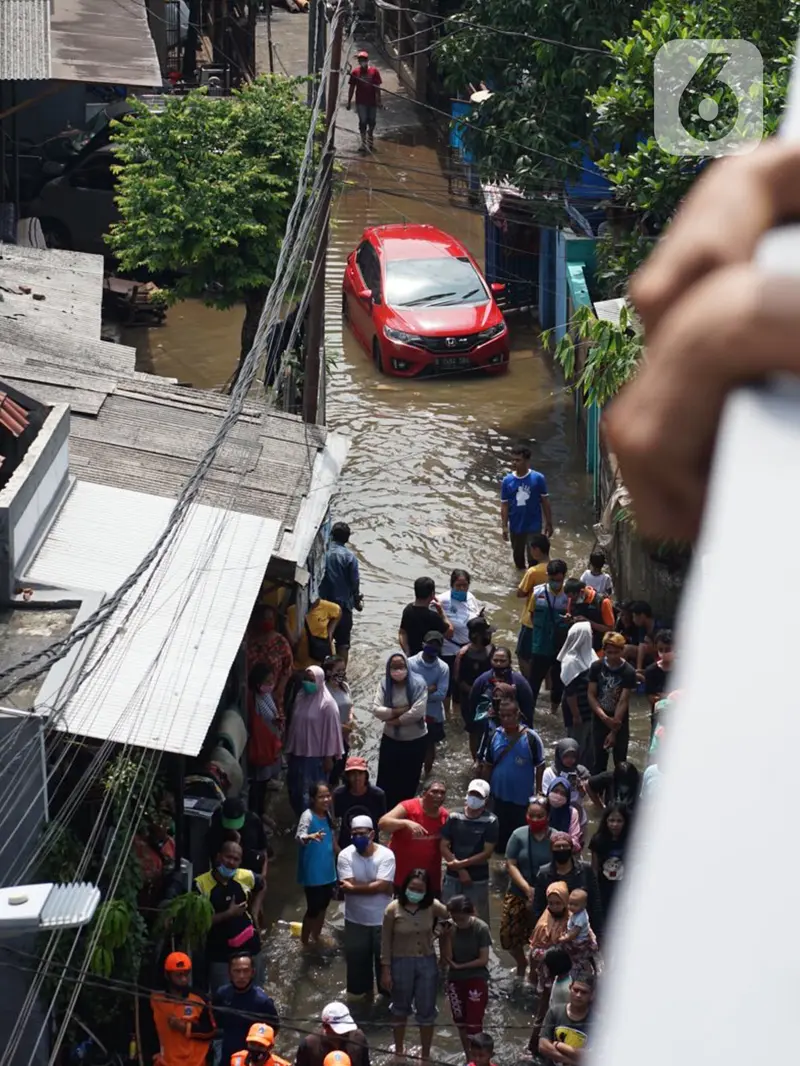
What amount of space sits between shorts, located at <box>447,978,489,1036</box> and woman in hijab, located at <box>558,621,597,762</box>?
3.20 metres

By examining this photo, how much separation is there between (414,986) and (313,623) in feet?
12.7

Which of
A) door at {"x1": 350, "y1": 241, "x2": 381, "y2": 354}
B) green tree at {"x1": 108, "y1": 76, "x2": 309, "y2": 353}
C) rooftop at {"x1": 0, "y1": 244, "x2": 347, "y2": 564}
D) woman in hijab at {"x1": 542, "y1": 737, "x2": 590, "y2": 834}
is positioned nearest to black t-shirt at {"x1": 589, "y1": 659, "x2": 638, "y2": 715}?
woman in hijab at {"x1": 542, "y1": 737, "x2": 590, "y2": 834}

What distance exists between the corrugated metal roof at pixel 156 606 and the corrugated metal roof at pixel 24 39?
7181mm

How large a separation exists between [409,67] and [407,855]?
29453 mm

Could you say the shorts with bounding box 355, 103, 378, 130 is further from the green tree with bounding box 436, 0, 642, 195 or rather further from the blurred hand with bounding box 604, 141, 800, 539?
the blurred hand with bounding box 604, 141, 800, 539

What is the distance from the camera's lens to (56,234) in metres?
23.7

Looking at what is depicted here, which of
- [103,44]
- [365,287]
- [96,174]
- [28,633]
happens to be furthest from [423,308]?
[28,633]

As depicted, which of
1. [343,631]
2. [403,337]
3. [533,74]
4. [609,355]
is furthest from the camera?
[403,337]

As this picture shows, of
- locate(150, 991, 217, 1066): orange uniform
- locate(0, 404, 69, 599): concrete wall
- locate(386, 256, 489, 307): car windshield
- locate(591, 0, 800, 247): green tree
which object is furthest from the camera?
locate(386, 256, 489, 307): car windshield

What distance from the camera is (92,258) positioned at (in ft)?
55.7

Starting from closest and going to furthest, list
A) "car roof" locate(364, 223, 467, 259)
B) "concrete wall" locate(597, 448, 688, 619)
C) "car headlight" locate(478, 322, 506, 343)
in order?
"concrete wall" locate(597, 448, 688, 619), "car headlight" locate(478, 322, 506, 343), "car roof" locate(364, 223, 467, 259)

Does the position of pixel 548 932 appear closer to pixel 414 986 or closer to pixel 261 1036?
pixel 414 986

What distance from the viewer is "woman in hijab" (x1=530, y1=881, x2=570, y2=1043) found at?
382 inches

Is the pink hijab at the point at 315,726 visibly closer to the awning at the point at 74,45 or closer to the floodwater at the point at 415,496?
the floodwater at the point at 415,496
